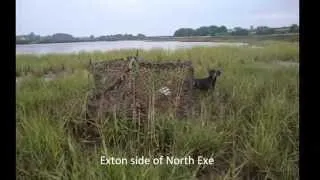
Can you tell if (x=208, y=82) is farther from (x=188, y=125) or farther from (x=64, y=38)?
(x=64, y=38)

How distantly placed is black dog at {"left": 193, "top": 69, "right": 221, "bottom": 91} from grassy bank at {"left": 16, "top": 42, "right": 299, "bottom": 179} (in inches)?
1.0

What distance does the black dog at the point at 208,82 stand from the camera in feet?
6.17

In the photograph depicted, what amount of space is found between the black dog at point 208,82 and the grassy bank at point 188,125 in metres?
0.02

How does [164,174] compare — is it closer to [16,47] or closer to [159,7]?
[159,7]

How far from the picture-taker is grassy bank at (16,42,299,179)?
5.90 ft

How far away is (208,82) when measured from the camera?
188 cm

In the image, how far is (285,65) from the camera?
1.84 m

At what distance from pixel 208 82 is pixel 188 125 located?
19 centimetres

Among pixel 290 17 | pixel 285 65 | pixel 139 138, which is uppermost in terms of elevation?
pixel 290 17

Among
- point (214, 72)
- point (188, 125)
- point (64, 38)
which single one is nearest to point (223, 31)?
point (214, 72)

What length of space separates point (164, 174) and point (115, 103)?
339 millimetres

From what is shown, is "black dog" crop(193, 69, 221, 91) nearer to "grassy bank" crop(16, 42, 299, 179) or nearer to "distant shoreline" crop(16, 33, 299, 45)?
"grassy bank" crop(16, 42, 299, 179)

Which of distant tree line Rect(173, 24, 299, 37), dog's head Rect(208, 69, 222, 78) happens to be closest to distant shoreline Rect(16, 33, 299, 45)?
distant tree line Rect(173, 24, 299, 37)

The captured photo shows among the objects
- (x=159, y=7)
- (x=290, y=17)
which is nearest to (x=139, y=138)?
(x=159, y=7)
